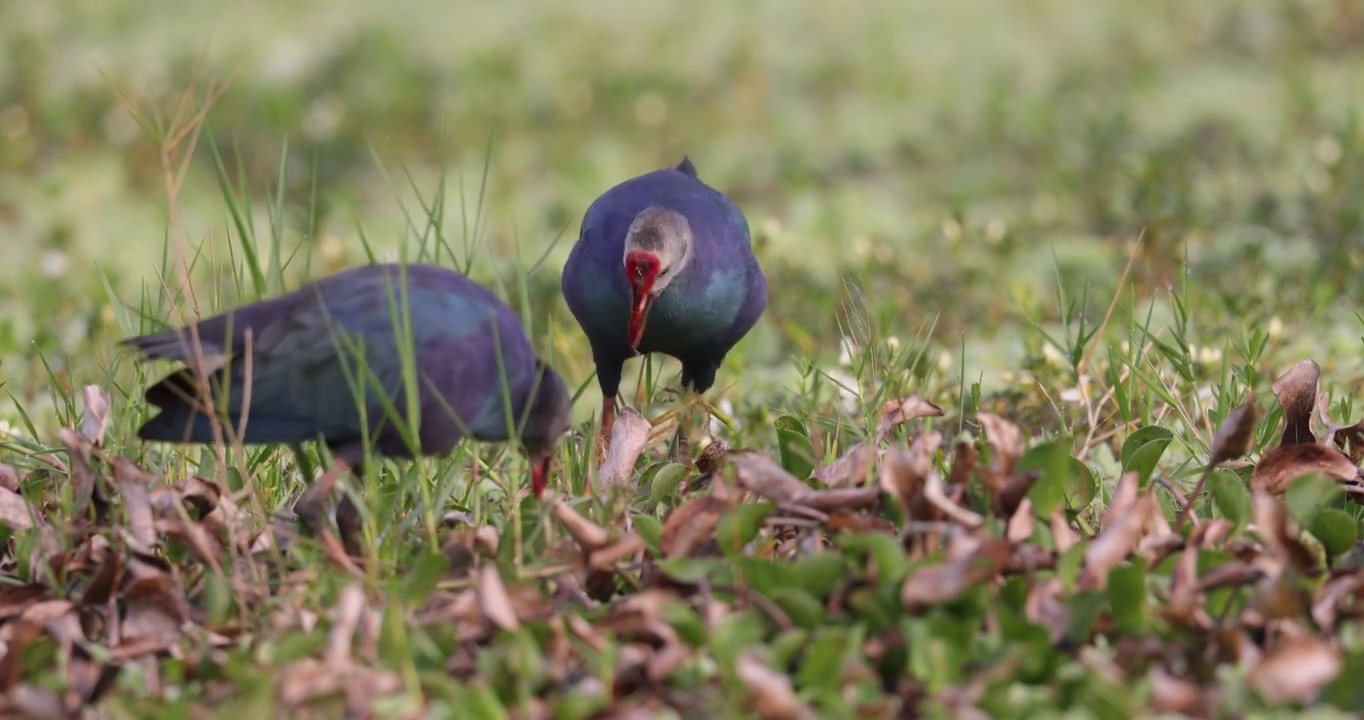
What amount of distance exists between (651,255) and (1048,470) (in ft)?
4.11

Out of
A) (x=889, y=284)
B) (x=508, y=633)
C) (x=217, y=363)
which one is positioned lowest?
(x=889, y=284)

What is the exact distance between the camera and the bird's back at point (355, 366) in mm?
2973

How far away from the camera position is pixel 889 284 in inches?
257

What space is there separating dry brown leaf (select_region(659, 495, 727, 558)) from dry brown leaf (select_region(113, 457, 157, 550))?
35.1 inches

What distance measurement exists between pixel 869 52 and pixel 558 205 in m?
3.94

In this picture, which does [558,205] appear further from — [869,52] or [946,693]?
[946,693]

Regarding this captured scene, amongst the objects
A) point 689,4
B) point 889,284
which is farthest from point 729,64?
point 889,284

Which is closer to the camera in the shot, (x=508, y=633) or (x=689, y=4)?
(x=508, y=633)

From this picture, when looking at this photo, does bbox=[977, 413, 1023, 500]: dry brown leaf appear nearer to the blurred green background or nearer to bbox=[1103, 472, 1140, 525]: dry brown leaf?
bbox=[1103, 472, 1140, 525]: dry brown leaf

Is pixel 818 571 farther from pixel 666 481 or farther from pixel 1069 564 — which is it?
pixel 666 481

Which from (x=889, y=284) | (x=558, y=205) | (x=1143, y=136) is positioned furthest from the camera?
(x=1143, y=136)

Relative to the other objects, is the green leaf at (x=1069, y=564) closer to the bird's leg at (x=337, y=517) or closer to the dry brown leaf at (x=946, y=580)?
the dry brown leaf at (x=946, y=580)

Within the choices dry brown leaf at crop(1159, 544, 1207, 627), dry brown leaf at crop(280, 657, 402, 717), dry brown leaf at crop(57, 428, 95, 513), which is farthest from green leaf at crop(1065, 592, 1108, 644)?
dry brown leaf at crop(57, 428, 95, 513)

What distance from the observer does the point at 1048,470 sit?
9.37 feet
